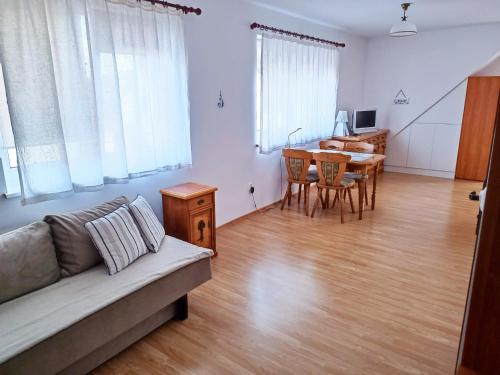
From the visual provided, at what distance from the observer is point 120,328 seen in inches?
72.4

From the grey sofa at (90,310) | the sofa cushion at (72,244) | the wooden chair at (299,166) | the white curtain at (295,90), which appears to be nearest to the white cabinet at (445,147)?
the white curtain at (295,90)

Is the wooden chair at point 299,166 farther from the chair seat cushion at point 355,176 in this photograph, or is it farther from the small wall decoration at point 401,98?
the small wall decoration at point 401,98

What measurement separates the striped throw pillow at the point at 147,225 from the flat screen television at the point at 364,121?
14.9ft

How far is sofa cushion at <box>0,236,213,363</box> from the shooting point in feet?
5.04

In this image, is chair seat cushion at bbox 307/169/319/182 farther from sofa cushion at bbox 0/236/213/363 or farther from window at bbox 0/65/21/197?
window at bbox 0/65/21/197

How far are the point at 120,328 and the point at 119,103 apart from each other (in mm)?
1546

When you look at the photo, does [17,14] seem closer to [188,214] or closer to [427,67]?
[188,214]

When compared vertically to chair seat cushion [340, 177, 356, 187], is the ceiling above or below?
above

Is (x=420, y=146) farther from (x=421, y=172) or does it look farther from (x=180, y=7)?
(x=180, y=7)

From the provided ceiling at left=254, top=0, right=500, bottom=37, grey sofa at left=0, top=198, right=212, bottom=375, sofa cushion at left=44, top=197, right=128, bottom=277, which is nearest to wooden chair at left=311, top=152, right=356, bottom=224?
ceiling at left=254, top=0, right=500, bottom=37

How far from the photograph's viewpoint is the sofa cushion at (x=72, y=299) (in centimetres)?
154

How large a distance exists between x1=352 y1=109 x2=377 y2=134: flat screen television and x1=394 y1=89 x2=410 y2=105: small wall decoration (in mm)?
415

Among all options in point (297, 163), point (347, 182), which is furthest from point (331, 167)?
point (297, 163)

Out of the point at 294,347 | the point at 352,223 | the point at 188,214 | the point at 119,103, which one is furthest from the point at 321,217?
the point at 119,103
